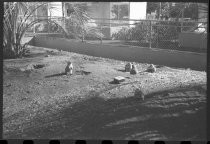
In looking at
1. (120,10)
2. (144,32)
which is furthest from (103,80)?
(120,10)

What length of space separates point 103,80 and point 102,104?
1413mm

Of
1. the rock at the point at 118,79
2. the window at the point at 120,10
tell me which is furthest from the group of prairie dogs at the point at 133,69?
the window at the point at 120,10

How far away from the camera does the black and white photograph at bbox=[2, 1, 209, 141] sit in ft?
18.6

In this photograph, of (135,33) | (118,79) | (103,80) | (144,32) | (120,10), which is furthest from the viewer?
(120,10)

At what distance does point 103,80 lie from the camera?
25.4 ft

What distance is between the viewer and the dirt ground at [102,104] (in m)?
5.56

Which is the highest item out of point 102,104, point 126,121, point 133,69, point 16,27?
point 16,27

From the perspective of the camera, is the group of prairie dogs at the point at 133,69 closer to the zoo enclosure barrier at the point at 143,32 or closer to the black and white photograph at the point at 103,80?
the black and white photograph at the point at 103,80

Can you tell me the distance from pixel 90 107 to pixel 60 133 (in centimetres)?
87

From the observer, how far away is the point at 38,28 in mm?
11914

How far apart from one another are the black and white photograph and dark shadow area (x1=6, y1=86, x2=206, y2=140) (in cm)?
1

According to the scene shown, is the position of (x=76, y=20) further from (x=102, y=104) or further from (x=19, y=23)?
(x=102, y=104)

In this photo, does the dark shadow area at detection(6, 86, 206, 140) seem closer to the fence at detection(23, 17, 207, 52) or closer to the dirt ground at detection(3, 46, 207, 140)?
the dirt ground at detection(3, 46, 207, 140)

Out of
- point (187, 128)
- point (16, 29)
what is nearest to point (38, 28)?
point (16, 29)
